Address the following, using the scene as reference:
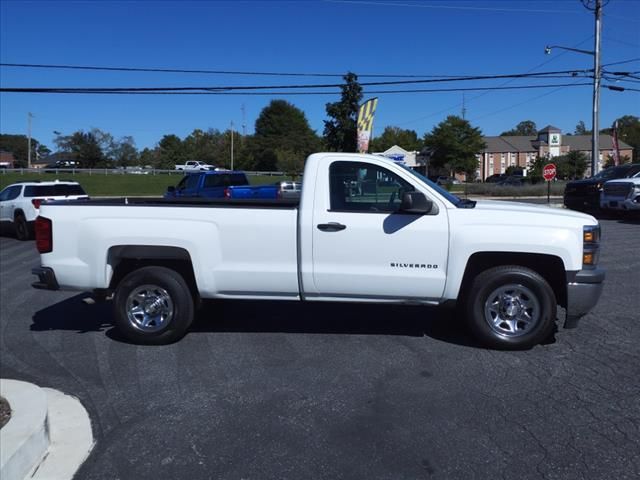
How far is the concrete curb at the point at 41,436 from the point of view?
3.55 meters

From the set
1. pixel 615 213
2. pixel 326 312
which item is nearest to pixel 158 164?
pixel 615 213

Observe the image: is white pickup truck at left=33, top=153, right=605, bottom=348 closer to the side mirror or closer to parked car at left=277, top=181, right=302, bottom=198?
the side mirror

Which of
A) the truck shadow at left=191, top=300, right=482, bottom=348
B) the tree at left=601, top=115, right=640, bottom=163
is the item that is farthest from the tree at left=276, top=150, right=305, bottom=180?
the tree at left=601, top=115, right=640, bottom=163

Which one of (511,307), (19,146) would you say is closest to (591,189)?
(511,307)

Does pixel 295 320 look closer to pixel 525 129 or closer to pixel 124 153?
pixel 124 153

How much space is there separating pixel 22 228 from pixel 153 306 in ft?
43.4

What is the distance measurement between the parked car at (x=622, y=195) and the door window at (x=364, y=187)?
16.1 meters

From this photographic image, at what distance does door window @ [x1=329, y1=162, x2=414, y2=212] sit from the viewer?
19.4 ft

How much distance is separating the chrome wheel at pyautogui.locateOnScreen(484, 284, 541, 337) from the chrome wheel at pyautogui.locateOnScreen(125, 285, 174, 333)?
3.17 metres

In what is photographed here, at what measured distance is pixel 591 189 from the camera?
21.9 m

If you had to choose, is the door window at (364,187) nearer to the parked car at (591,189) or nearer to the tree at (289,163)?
the parked car at (591,189)

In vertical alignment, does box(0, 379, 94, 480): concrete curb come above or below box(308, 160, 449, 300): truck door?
below

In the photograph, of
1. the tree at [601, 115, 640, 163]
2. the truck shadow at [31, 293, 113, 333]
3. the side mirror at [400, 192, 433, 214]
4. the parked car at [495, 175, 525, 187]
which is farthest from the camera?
the tree at [601, 115, 640, 163]

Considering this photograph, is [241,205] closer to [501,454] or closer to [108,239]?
[108,239]
